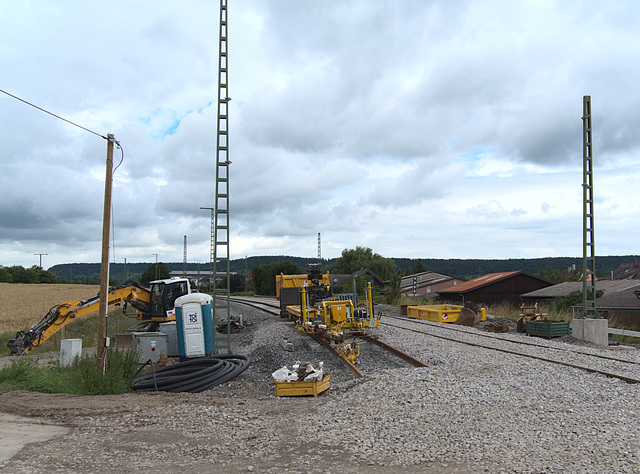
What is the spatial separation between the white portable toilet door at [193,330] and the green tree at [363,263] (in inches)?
3227

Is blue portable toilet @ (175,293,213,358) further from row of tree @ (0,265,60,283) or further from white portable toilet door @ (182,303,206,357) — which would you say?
row of tree @ (0,265,60,283)

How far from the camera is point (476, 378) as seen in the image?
1083cm

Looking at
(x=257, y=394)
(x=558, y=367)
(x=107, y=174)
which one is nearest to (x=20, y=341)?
(x=107, y=174)

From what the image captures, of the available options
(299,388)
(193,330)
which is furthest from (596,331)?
(193,330)

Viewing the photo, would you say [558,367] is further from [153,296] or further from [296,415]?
[153,296]

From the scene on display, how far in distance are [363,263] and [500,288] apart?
52.0 m

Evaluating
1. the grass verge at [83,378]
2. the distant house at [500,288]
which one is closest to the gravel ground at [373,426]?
the grass verge at [83,378]

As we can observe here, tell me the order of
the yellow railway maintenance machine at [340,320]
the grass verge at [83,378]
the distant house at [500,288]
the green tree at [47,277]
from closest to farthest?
the grass verge at [83,378], the yellow railway maintenance machine at [340,320], the distant house at [500,288], the green tree at [47,277]

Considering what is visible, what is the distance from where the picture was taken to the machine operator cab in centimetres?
2248

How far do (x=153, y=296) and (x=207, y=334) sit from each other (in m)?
7.18

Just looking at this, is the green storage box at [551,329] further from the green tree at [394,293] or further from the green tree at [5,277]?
the green tree at [5,277]

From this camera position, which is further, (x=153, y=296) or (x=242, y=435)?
(x=153, y=296)

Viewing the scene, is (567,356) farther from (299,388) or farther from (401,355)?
(299,388)

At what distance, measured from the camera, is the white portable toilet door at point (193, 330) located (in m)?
16.4
